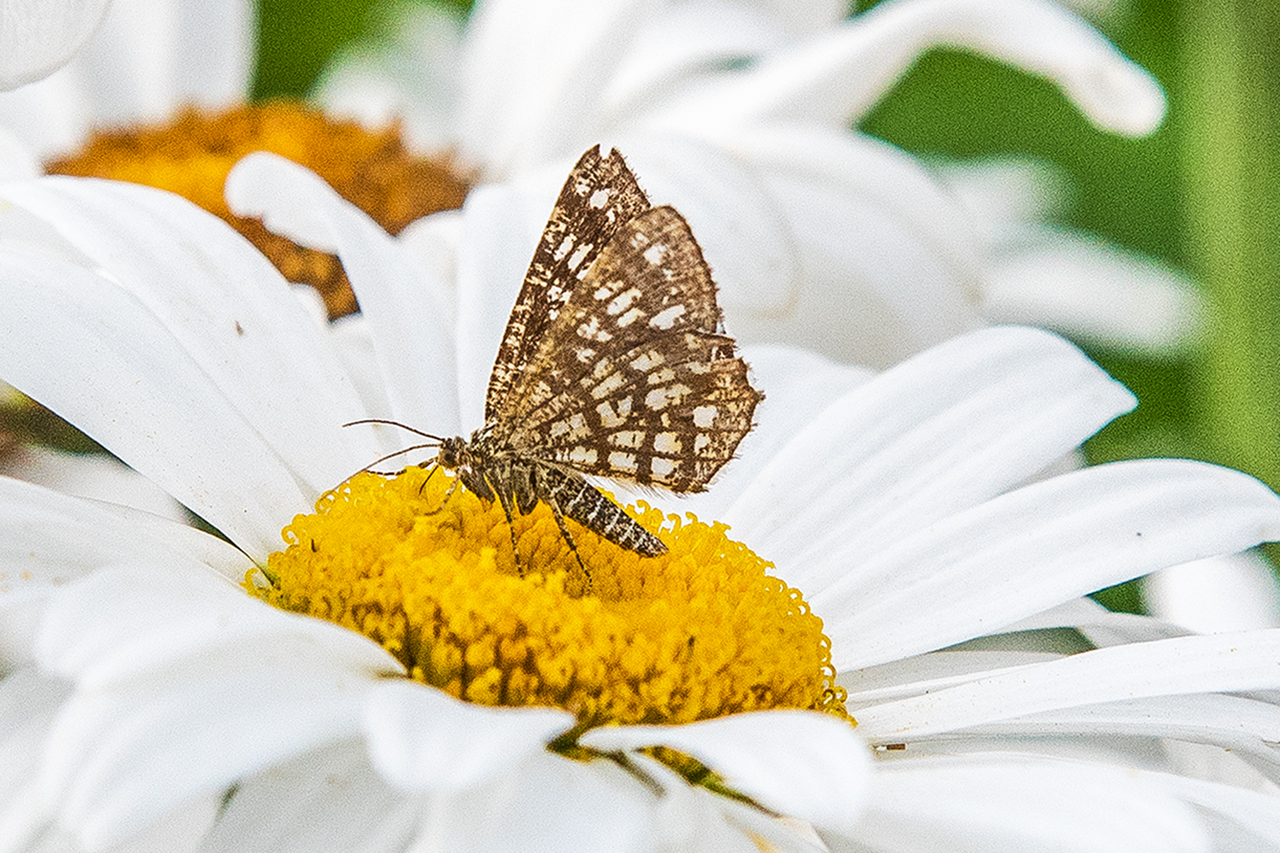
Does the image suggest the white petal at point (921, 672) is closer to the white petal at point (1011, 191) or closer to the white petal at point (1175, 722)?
the white petal at point (1175, 722)

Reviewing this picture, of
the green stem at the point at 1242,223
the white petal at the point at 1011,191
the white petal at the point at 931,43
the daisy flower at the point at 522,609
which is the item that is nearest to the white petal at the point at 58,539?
the daisy flower at the point at 522,609

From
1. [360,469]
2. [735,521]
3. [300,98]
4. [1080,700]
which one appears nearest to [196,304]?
[360,469]

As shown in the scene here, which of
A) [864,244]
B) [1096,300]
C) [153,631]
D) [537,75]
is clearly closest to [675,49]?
[537,75]

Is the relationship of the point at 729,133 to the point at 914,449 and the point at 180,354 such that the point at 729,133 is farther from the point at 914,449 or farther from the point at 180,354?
the point at 180,354

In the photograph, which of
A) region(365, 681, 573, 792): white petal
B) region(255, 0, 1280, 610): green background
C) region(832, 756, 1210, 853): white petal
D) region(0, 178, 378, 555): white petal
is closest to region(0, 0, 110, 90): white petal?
region(0, 178, 378, 555): white petal

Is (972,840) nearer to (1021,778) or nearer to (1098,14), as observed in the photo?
(1021,778)
